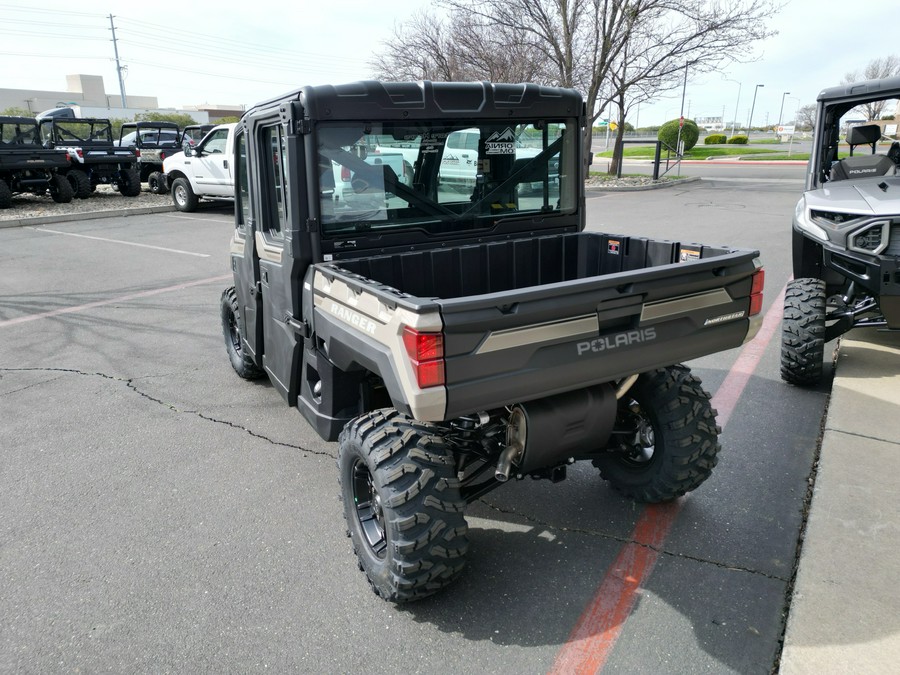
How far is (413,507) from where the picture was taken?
260 cm

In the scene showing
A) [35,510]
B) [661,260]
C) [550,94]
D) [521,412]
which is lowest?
[35,510]

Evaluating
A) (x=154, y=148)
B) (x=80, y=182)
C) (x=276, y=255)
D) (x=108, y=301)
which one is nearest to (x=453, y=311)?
(x=276, y=255)

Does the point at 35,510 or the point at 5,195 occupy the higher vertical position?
the point at 5,195

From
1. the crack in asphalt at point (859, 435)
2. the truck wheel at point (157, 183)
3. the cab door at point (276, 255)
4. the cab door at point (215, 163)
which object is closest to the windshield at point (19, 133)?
the truck wheel at point (157, 183)

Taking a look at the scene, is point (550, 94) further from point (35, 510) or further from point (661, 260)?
point (35, 510)

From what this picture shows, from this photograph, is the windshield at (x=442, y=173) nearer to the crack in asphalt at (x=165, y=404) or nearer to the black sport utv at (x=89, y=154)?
the crack in asphalt at (x=165, y=404)

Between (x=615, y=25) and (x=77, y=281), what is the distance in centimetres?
1967

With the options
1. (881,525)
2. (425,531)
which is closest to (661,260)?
(881,525)

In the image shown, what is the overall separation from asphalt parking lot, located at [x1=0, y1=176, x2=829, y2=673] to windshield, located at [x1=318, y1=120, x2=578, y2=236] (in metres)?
1.60

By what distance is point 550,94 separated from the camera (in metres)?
3.72

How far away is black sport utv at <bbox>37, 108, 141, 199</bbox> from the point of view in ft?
57.1

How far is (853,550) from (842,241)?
256 cm

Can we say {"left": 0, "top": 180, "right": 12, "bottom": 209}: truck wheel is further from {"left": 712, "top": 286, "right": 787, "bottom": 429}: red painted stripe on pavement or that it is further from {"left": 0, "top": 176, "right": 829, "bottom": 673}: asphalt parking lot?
{"left": 712, "top": 286, "right": 787, "bottom": 429}: red painted stripe on pavement

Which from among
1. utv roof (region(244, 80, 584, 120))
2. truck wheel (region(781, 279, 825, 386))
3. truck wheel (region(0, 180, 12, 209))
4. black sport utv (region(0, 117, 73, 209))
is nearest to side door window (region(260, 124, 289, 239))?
utv roof (region(244, 80, 584, 120))
